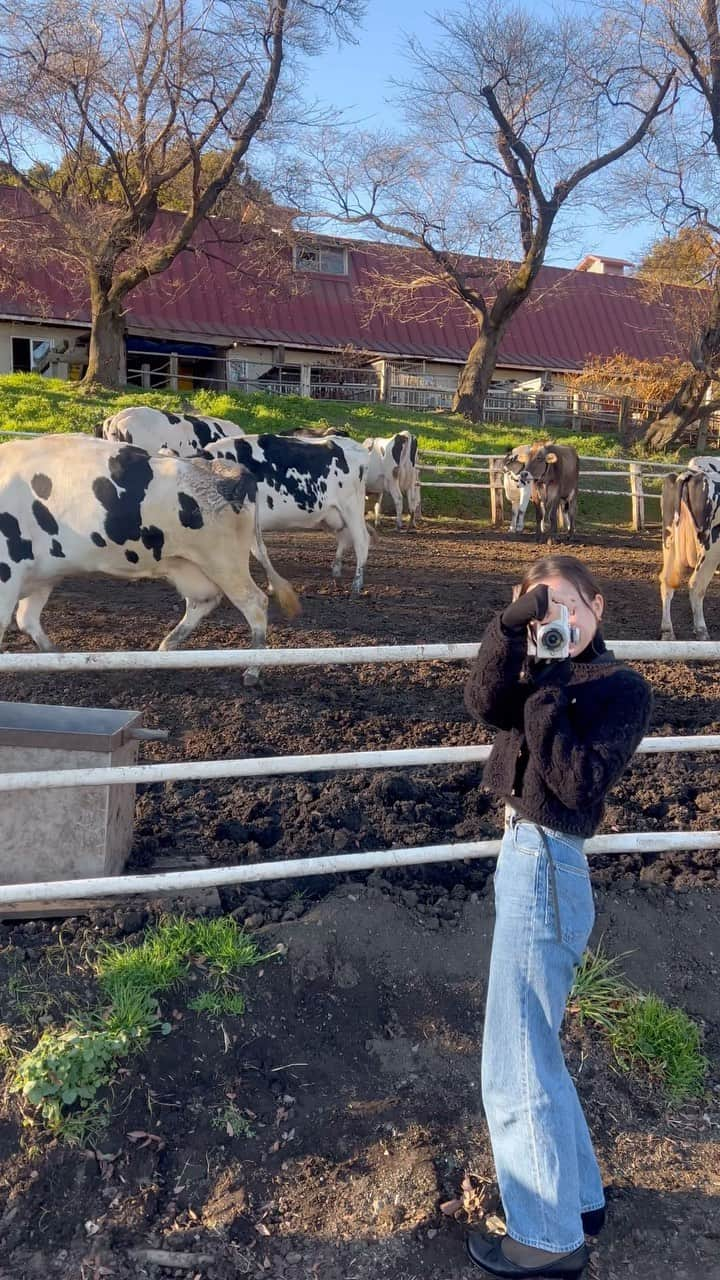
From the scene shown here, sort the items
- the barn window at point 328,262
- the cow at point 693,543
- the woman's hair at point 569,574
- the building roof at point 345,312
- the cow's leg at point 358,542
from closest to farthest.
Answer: the woman's hair at point 569,574 < the cow at point 693,543 < the cow's leg at point 358,542 < the building roof at point 345,312 < the barn window at point 328,262

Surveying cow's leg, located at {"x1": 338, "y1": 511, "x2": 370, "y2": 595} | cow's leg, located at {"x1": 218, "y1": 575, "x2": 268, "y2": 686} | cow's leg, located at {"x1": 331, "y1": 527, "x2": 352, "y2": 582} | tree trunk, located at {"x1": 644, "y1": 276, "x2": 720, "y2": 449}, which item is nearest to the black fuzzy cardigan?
cow's leg, located at {"x1": 218, "y1": 575, "x2": 268, "y2": 686}

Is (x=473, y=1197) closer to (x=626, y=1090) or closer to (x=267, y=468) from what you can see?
(x=626, y=1090)

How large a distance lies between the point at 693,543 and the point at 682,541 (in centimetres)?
13

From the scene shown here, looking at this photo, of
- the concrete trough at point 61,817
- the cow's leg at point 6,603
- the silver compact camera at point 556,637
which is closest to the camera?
the silver compact camera at point 556,637

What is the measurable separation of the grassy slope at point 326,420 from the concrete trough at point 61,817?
44.3ft

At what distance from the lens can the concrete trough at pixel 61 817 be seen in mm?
3469

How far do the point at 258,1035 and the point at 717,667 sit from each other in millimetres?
5412

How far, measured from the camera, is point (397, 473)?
15.2 meters

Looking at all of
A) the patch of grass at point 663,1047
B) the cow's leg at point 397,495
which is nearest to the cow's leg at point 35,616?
the patch of grass at point 663,1047

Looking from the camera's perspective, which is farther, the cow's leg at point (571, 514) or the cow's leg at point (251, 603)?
the cow's leg at point (571, 514)

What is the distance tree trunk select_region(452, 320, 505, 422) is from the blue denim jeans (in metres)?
21.9

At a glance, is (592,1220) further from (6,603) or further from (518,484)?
(518,484)

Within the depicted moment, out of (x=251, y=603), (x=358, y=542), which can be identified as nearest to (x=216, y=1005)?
(x=251, y=603)

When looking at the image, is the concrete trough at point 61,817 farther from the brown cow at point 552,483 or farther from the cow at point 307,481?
the brown cow at point 552,483
